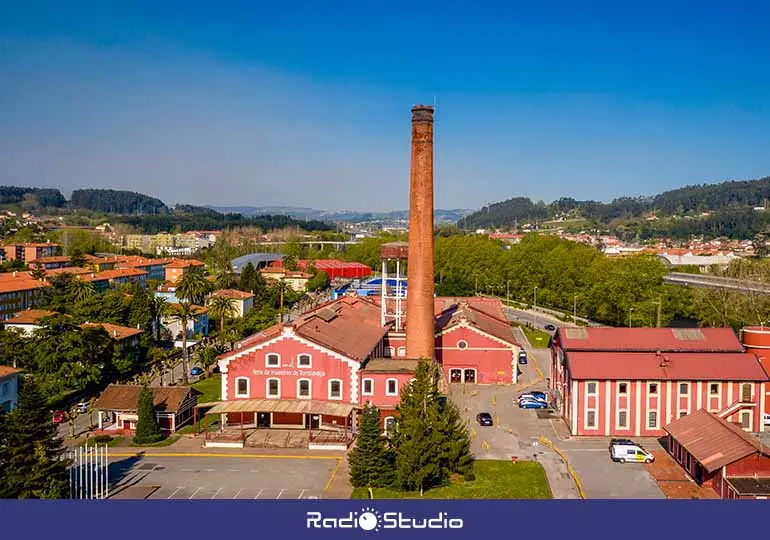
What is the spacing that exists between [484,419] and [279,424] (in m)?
9.40

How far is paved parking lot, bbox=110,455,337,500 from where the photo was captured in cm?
2422

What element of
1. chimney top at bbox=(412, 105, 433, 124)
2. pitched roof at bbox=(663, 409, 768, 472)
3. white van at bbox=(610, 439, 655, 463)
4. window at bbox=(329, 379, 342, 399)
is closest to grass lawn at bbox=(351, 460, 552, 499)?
white van at bbox=(610, 439, 655, 463)

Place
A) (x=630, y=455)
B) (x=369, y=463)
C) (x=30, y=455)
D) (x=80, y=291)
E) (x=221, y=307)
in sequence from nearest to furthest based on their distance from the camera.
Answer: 1. (x=30, y=455)
2. (x=369, y=463)
3. (x=630, y=455)
4. (x=221, y=307)
5. (x=80, y=291)

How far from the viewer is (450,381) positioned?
1676 inches

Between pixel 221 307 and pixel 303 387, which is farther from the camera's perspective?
pixel 221 307

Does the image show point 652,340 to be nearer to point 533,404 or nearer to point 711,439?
point 533,404

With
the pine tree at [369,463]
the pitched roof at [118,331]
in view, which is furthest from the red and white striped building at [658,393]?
the pitched roof at [118,331]

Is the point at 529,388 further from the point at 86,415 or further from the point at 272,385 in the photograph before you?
the point at 86,415

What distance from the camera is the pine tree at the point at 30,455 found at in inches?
830

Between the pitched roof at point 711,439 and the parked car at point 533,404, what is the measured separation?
7.52 meters

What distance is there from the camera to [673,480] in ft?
84.1
